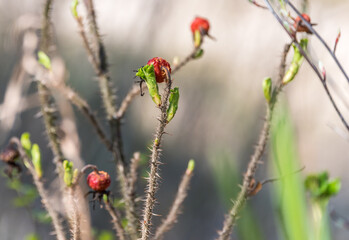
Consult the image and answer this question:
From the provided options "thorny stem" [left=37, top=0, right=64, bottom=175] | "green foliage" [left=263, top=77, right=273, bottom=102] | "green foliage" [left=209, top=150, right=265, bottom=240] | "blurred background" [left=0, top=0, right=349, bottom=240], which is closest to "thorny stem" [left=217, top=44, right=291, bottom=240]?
"green foliage" [left=263, top=77, right=273, bottom=102]

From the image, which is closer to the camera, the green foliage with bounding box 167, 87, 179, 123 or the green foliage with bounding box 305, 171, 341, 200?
the green foliage with bounding box 167, 87, 179, 123

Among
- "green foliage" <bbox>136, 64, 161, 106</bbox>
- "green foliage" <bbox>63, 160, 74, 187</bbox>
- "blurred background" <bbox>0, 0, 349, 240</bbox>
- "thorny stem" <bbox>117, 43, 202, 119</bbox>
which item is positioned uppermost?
"blurred background" <bbox>0, 0, 349, 240</bbox>

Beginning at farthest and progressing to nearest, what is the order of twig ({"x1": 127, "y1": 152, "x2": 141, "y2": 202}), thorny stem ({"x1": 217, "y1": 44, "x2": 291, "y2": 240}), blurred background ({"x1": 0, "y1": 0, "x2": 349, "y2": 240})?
blurred background ({"x1": 0, "y1": 0, "x2": 349, "y2": 240}) → twig ({"x1": 127, "y1": 152, "x2": 141, "y2": 202}) → thorny stem ({"x1": 217, "y1": 44, "x2": 291, "y2": 240})

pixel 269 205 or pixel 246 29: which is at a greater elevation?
pixel 246 29

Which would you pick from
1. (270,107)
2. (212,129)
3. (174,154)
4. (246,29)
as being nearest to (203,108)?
(212,129)

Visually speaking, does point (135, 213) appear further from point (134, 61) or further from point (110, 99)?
point (134, 61)

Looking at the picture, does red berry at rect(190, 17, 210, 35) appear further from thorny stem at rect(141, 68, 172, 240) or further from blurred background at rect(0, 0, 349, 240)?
blurred background at rect(0, 0, 349, 240)

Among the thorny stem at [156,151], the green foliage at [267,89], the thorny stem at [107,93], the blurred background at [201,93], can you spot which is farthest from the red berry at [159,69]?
the blurred background at [201,93]
